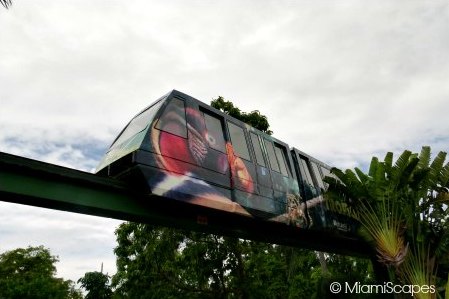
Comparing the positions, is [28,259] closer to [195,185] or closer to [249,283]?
[249,283]

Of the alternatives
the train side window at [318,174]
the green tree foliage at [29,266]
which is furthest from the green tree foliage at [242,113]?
the green tree foliage at [29,266]

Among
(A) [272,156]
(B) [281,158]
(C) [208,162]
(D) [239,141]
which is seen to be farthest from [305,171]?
(C) [208,162]

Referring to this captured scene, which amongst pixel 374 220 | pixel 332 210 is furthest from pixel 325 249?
pixel 374 220

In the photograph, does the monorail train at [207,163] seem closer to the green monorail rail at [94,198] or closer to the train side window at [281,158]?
the train side window at [281,158]

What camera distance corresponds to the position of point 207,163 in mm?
7086

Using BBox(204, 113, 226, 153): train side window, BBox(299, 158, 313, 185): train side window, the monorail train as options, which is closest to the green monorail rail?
the monorail train

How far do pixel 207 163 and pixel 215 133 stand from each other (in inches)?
41.6

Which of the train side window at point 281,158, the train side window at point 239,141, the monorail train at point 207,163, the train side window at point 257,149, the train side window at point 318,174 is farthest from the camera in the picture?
the train side window at point 318,174

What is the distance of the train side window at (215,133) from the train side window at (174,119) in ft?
2.40

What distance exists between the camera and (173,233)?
14719mm

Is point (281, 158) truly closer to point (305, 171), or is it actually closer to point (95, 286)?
point (305, 171)

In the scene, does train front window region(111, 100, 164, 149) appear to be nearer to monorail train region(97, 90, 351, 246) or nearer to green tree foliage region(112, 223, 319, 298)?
monorail train region(97, 90, 351, 246)

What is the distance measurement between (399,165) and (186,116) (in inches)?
267

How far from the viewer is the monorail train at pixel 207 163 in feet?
20.0
